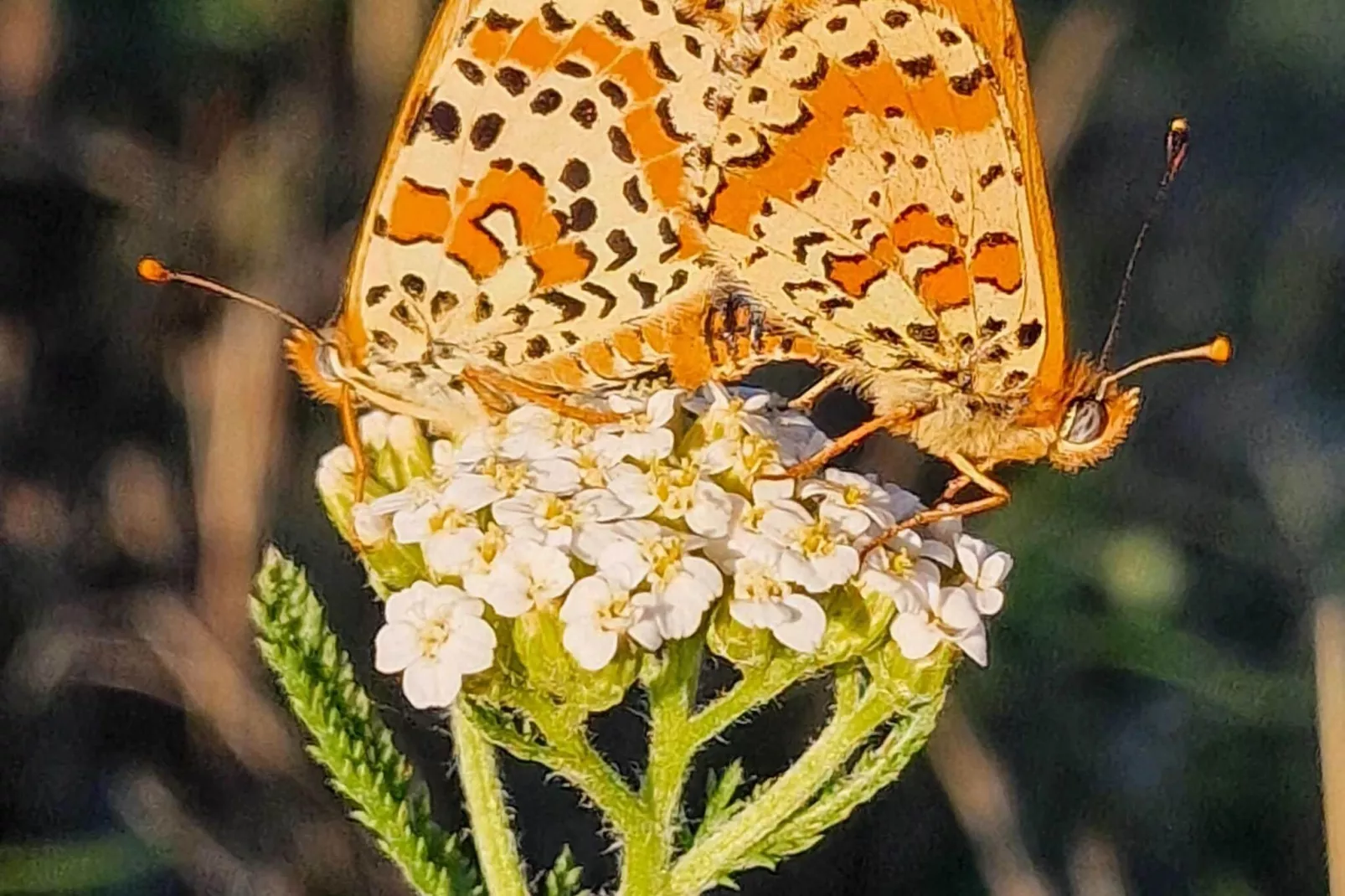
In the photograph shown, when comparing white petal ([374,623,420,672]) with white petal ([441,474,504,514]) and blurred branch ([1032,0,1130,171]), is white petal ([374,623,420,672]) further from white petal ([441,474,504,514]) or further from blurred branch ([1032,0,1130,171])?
blurred branch ([1032,0,1130,171])

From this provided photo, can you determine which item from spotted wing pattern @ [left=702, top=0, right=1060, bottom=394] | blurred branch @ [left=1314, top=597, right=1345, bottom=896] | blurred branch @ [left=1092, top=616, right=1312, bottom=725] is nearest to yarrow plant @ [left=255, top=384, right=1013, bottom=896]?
spotted wing pattern @ [left=702, top=0, right=1060, bottom=394]

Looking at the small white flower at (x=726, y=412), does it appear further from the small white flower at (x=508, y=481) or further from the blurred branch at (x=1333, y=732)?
the blurred branch at (x=1333, y=732)

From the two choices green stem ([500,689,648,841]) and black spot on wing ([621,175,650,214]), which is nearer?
green stem ([500,689,648,841])

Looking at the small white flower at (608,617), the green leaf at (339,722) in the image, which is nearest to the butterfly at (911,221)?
the small white flower at (608,617)

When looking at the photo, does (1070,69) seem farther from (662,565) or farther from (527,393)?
(662,565)

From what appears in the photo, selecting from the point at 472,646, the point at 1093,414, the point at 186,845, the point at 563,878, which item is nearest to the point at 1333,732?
the point at 1093,414

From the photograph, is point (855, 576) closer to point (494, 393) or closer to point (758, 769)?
point (494, 393)

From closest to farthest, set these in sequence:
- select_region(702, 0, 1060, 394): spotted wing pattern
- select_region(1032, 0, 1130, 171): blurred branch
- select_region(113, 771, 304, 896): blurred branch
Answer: select_region(702, 0, 1060, 394): spotted wing pattern, select_region(113, 771, 304, 896): blurred branch, select_region(1032, 0, 1130, 171): blurred branch
